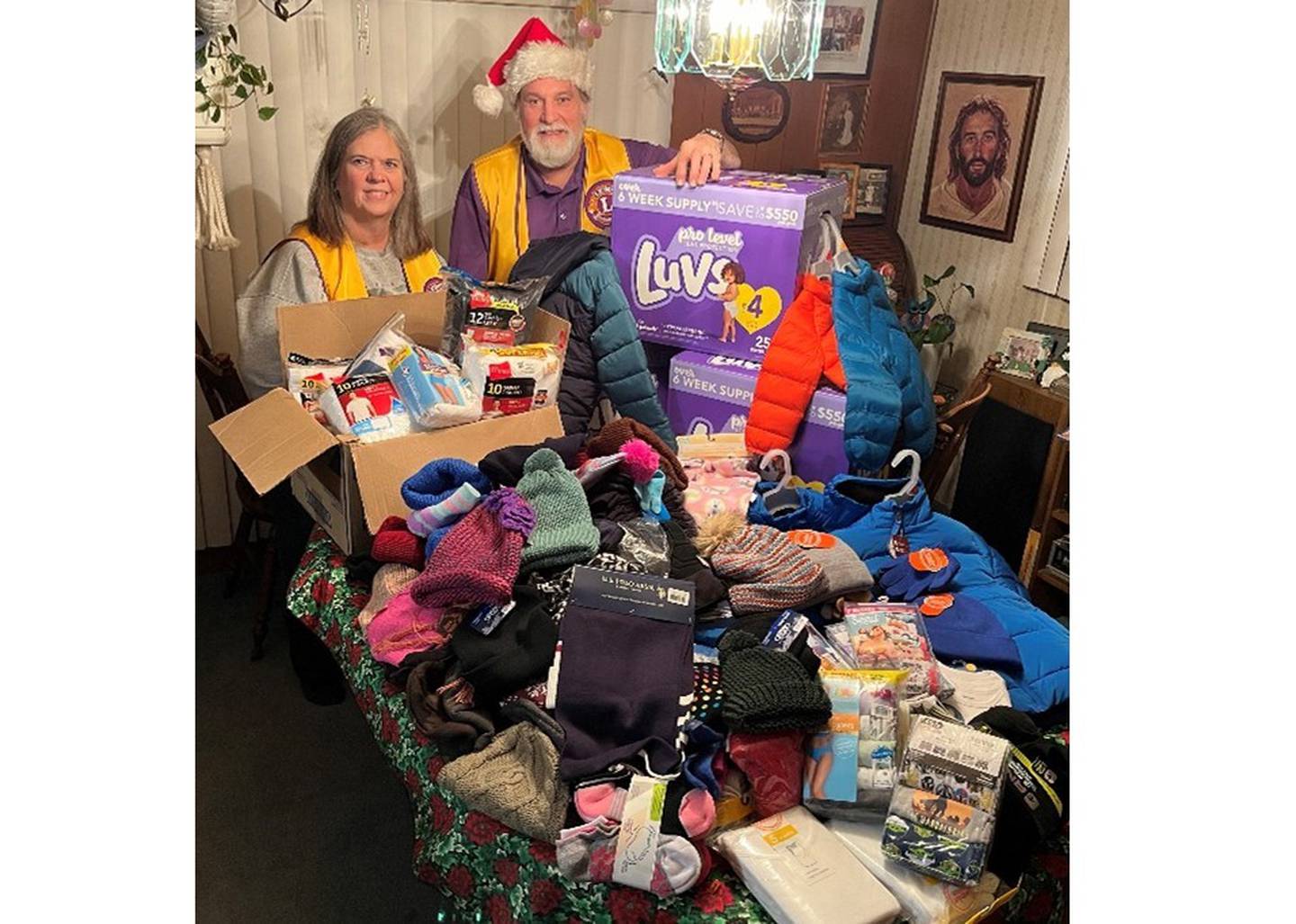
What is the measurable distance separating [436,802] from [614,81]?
2790mm

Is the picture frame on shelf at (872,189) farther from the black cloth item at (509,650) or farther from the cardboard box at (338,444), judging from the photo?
the black cloth item at (509,650)

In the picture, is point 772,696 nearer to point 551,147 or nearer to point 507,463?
point 507,463

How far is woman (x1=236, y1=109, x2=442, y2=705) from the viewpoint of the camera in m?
2.46

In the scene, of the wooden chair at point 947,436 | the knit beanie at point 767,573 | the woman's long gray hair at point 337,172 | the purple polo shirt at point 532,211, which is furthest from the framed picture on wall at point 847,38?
the knit beanie at point 767,573

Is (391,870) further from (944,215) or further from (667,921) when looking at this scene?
(944,215)

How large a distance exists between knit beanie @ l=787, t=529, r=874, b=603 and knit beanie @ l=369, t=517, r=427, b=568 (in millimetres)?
699

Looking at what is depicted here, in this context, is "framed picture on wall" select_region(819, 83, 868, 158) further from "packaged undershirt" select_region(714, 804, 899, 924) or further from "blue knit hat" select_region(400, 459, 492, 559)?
"packaged undershirt" select_region(714, 804, 899, 924)

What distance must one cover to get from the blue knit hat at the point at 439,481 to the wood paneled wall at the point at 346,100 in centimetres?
158

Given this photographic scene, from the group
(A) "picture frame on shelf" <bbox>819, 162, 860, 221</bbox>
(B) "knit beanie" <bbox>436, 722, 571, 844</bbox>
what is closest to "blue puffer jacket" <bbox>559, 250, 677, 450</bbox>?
(B) "knit beanie" <bbox>436, 722, 571, 844</bbox>

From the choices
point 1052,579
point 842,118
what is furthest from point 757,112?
point 1052,579

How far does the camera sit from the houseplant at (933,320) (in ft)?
12.1

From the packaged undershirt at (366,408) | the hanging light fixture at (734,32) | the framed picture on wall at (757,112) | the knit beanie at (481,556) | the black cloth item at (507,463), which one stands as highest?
the hanging light fixture at (734,32)

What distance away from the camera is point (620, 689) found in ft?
4.55
